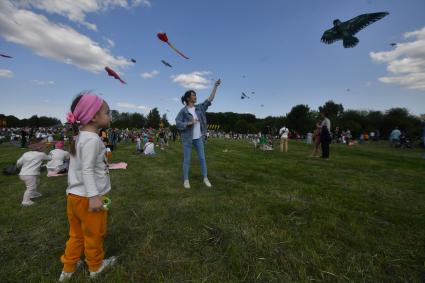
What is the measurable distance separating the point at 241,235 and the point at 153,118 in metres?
127

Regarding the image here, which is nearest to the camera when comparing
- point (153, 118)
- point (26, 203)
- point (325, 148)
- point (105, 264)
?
point (105, 264)

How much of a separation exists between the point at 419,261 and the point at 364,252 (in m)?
0.50

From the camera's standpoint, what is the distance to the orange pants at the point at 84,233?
7.49ft

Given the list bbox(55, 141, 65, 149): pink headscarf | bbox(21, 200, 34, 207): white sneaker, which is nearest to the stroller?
bbox(55, 141, 65, 149): pink headscarf

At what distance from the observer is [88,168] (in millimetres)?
2207

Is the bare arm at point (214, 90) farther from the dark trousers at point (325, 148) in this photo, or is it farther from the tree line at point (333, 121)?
the tree line at point (333, 121)

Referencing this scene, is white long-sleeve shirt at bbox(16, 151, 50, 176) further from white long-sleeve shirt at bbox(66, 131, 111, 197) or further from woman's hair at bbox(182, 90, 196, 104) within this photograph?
white long-sleeve shirt at bbox(66, 131, 111, 197)

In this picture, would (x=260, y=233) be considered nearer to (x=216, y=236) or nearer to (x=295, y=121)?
(x=216, y=236)

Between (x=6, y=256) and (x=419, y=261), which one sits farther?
(x=6, y=256)

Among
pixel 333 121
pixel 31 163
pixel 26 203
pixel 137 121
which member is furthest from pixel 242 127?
pixel 26 203

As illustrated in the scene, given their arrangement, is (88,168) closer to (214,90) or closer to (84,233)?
(84,233)

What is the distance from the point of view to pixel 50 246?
300 centimetres

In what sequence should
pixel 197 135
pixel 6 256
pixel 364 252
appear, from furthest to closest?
pixel 197 135 < pixel 6 256 < pixel 364 252

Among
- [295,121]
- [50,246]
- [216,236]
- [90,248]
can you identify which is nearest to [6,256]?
[50,246]
